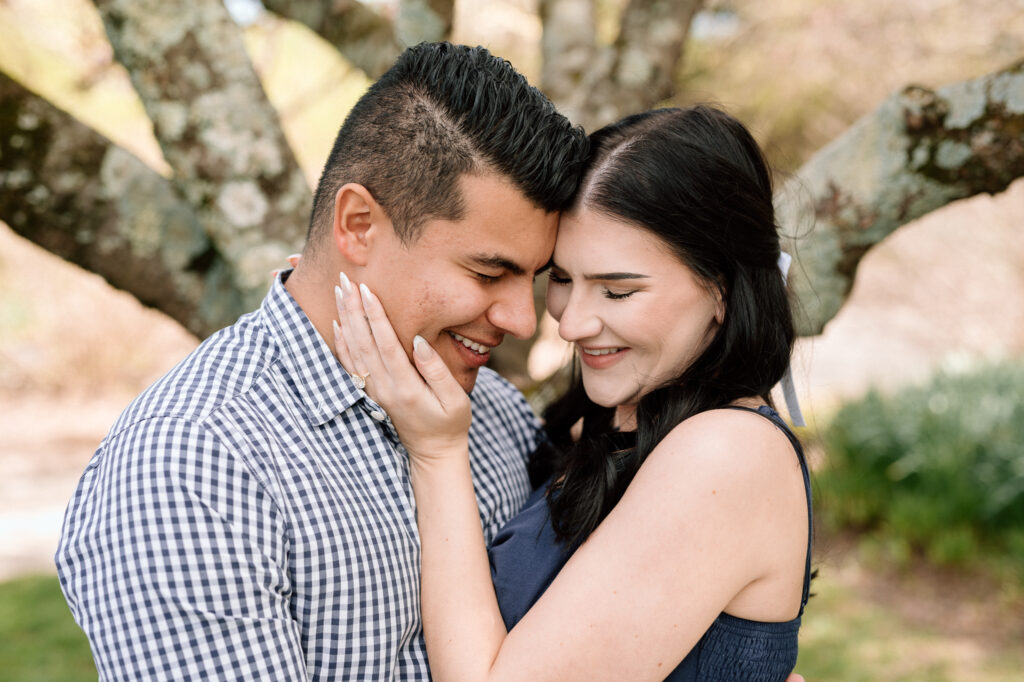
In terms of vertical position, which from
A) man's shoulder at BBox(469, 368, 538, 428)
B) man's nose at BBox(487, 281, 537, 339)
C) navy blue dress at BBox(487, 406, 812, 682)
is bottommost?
navy blue dress at BBox(487, 406, 812, 682)

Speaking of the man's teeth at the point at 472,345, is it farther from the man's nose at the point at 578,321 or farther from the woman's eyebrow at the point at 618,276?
the woman's eyebrow at the point at 618,276

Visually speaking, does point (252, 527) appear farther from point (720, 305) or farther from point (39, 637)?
point (39, 637)

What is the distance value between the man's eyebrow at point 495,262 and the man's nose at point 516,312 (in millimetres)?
64

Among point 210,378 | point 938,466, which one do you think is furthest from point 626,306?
point 938,466

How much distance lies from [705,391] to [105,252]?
1.67 m

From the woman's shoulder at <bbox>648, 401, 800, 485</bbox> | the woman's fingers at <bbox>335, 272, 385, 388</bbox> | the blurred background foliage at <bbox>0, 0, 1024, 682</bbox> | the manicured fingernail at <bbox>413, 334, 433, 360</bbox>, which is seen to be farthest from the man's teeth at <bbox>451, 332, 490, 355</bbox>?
the blurred background foliage at <bbox>0, 0, 1024, 682</bbox>

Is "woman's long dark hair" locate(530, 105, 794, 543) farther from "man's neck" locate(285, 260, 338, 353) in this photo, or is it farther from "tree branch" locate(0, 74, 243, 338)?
"tree branch" locate(0, 74, 243, 338)

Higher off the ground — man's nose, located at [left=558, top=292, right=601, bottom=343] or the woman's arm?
man's nose, located at [left=558, top=292, right=601, bottom=343]

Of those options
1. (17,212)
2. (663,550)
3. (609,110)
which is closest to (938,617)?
(609,110)

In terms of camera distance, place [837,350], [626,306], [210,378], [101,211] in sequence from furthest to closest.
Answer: [837,350], [101,211], [626,306], [210,378]

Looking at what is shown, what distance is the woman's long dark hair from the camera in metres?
1.96

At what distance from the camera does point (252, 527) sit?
149cm

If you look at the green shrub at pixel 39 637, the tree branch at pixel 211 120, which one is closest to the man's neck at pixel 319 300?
the tree branch at pixel 211 120

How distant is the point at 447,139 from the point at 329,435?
0.70 m
